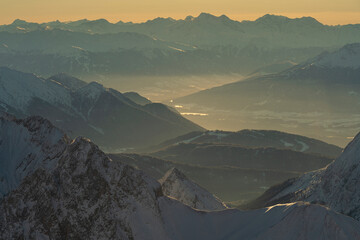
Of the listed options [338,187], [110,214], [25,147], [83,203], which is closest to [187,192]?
[25,147]

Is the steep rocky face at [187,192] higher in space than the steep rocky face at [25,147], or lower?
lower

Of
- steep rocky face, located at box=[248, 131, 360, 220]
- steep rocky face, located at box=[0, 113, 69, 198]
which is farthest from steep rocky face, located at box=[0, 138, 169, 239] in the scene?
steep rocky face, located at box=[248, 131, 360, 220]

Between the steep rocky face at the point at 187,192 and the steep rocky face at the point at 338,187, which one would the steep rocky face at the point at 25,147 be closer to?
the steep rocky face at the point at 187,192

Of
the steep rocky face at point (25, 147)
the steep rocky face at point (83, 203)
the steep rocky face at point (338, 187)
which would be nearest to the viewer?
the steep rocky face at point (83, 203)

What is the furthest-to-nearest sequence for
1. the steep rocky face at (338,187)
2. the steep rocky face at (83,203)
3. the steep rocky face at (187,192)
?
the steep rocky face at (338,187) → the steep rocky face at (187,192) → the steep rocky face at (83,203)

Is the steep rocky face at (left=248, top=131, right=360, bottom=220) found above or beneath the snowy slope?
beneath

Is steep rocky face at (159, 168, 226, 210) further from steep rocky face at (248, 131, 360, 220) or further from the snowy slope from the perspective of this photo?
the snowy slope

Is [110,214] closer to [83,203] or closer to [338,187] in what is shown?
[83,203]

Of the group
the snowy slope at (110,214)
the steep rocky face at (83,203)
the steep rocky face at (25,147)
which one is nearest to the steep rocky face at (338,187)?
the snowy slope at (110,214)
